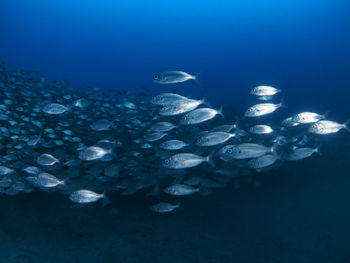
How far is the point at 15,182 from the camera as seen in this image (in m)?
7.11

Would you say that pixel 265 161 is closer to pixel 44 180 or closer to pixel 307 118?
pixel 307 118

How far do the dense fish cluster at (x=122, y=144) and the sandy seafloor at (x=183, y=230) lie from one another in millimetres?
1036

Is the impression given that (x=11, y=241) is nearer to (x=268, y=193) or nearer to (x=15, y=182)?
(x=15, y=182)

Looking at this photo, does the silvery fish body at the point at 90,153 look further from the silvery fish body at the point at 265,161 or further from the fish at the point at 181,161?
the silvery fish body at the point at 265,161

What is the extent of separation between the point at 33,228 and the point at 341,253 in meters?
11.0

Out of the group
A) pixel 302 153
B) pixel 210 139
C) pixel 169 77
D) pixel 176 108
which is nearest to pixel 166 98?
pixel 176 108

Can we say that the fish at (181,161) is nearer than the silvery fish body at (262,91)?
Yes

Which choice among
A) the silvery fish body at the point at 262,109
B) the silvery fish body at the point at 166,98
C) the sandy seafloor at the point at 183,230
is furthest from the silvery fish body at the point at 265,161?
the sandy seafloor at the point at 183,230

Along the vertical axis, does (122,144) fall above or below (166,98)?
below

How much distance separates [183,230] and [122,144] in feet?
12.9

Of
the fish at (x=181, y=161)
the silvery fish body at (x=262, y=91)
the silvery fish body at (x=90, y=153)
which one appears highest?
the silvery fish body at (x=262, y=91)

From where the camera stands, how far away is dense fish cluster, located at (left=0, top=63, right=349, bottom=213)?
18.1 ft

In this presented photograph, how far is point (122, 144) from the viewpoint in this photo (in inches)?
341

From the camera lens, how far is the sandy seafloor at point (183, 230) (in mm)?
7473
